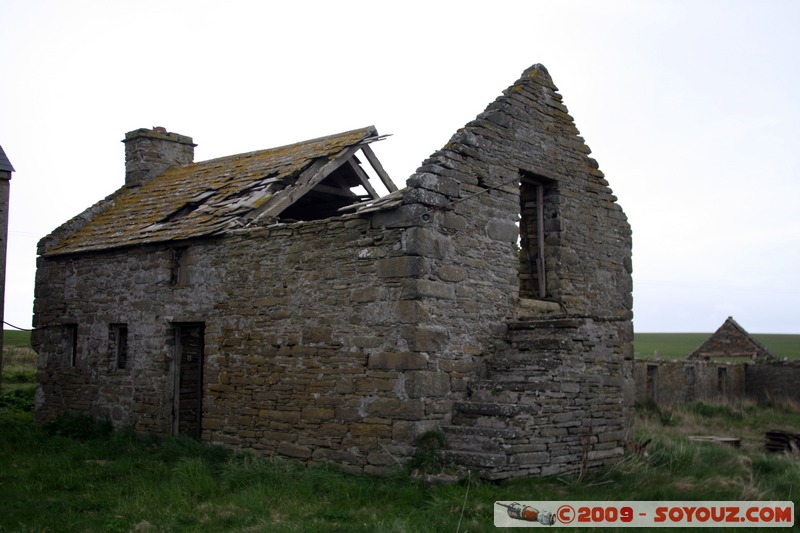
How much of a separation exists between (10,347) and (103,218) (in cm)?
1359

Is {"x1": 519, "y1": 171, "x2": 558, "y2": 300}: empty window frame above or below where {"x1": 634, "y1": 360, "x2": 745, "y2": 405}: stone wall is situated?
above

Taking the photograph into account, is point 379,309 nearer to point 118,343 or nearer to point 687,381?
point 118,343

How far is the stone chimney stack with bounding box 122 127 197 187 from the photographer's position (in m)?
16.8

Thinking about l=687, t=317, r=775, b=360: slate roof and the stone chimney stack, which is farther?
l=687, t=317, r=775, b=360: slate roof

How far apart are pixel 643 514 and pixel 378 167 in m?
8.00

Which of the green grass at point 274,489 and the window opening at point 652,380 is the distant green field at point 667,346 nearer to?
the window opening at point 652,380

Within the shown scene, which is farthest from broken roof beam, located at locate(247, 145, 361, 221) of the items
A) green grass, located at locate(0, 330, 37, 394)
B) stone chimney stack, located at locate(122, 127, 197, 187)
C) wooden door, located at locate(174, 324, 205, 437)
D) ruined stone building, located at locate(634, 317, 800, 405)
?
ruined stone building, located at locate(634, 317, 800, 405)

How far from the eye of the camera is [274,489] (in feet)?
28.1

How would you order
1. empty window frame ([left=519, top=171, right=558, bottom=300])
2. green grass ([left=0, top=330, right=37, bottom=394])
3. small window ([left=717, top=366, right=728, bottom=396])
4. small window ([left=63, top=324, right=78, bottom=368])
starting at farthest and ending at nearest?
small window ([left=717, top=366, right=728, bottom=396]), green grass ([left=0, top=330, right=37, bottom=394]), small window ([left=63, top=324, right=78, bottom=368]), empty window frame ([left=519, top=171, right=558, bottom=300])

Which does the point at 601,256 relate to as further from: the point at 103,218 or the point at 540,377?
the point at 103,218

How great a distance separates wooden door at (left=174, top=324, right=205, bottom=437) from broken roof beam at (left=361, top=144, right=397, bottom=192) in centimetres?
413

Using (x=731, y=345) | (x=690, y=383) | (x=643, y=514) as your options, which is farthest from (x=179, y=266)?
(x=731, y=345)

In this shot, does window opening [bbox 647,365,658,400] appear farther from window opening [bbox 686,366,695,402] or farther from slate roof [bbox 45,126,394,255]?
slate roof [bbox 45,126,394,255]

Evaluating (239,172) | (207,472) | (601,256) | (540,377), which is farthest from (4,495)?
(601,256)
